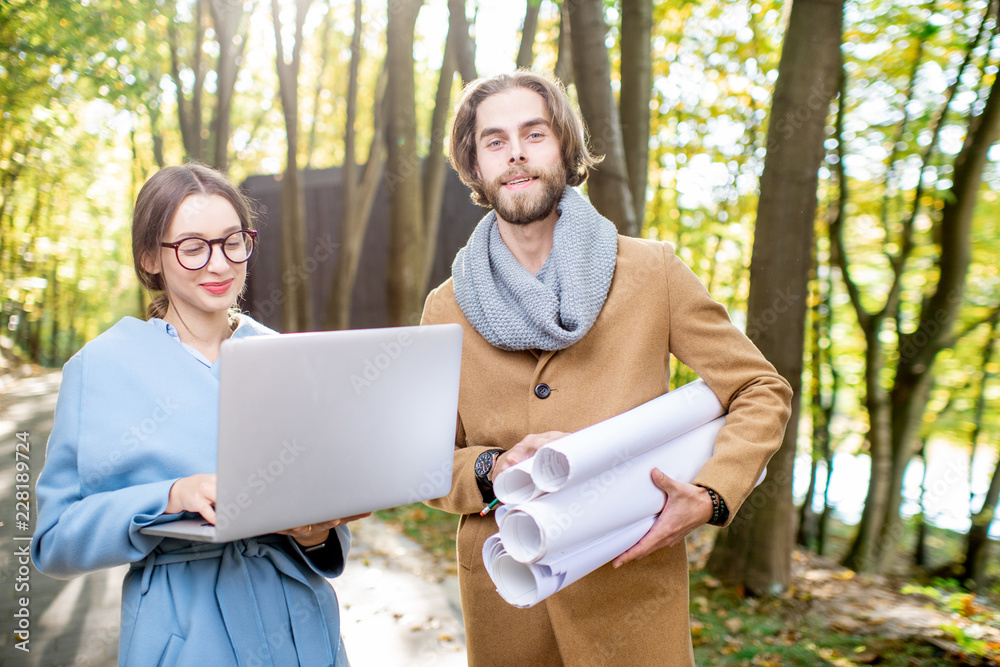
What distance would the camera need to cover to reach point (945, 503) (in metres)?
7.60

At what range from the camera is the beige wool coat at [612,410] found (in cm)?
187

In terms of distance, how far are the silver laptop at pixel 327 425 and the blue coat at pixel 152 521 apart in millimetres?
152

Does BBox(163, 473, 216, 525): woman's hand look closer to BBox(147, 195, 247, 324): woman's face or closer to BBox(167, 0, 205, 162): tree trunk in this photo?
BBox(147, 195, 247, 324): woman's face

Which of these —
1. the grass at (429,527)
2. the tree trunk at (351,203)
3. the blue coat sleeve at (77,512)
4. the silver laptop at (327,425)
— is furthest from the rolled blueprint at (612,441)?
the tree trunk at (351,203)

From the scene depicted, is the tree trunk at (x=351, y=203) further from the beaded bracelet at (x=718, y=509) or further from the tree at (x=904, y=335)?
the beaded bracelet at (x=718, y=509)

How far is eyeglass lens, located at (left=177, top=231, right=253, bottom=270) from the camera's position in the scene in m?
1.76

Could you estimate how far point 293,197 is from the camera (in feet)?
29.2

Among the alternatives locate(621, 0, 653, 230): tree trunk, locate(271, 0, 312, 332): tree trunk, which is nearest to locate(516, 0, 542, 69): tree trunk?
locate(621, 0, 653, 230): tree trunk

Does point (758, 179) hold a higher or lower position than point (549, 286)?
higher

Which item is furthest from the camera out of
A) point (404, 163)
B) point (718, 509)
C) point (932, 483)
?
point (932, 483)

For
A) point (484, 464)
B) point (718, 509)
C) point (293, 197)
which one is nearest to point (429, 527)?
point (293, 197)

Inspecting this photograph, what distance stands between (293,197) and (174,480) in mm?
7765

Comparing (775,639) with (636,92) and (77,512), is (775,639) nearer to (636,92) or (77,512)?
(636,92)

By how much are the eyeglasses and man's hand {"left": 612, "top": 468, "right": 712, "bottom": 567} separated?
111 centimetres
